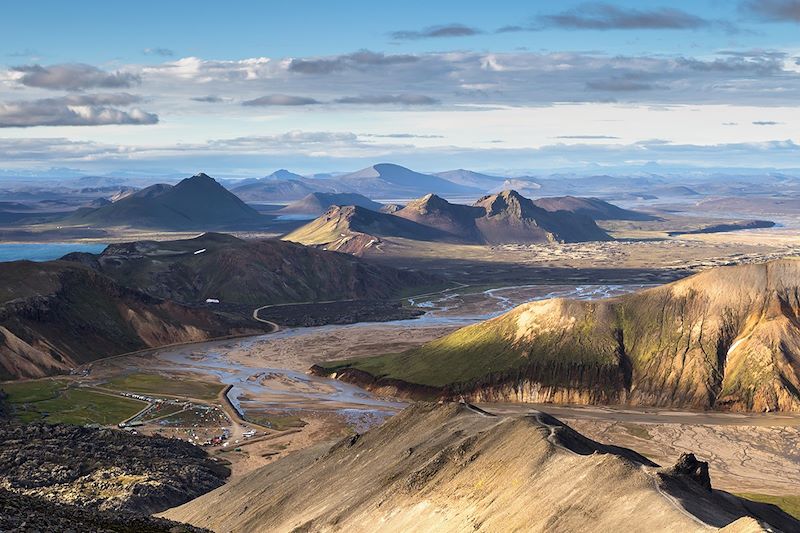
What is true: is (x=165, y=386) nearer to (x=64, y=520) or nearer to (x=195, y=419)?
(x=195, y=419)

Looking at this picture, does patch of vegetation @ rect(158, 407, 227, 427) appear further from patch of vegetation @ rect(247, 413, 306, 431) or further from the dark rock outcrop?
the dark rock outcrop

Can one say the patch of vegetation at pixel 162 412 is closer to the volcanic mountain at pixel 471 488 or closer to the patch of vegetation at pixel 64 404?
the patch of vegetation at pixel 64 404

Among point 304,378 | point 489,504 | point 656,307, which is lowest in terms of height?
point 304,378

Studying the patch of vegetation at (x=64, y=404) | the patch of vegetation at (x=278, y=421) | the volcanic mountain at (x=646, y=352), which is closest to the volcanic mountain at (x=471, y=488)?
the patch of vegetation at (x=278, y=421)

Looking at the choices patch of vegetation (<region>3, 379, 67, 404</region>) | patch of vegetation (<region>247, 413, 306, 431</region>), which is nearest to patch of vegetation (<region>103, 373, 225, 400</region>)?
patch of vegetation (<region>3, 379, 67, 404</region>)

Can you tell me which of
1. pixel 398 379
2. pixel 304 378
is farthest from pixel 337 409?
pixel 304 378

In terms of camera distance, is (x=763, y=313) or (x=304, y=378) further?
(x=304, y=378)

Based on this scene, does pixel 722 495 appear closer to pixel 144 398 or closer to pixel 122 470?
pixel 122 470
